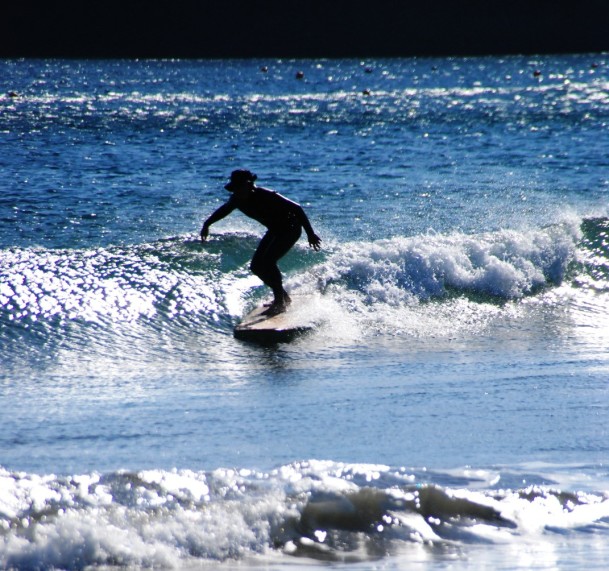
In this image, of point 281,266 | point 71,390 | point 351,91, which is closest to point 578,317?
point 281,266

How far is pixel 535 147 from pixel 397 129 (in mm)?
6412

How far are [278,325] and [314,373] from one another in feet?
4.60

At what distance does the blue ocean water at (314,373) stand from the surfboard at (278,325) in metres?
0.13

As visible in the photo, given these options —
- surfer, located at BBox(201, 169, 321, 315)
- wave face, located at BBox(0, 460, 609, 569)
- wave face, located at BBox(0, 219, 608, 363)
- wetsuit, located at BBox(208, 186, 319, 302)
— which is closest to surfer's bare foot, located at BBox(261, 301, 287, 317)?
surfer, located at BBox(201, 169, 321, 315)

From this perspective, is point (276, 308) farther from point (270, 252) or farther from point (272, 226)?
point (272, 226)

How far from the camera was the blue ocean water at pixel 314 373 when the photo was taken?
16.5ft

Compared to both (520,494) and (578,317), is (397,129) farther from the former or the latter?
(520,494)

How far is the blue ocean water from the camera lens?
502 cm

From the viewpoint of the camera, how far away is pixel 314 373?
317 inches

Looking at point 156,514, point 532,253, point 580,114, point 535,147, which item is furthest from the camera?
point 580,114

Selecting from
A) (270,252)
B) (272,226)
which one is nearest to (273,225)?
(272,226)

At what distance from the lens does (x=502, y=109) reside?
45875 mm

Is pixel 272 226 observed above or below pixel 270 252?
above

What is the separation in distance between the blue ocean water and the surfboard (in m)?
0.13
